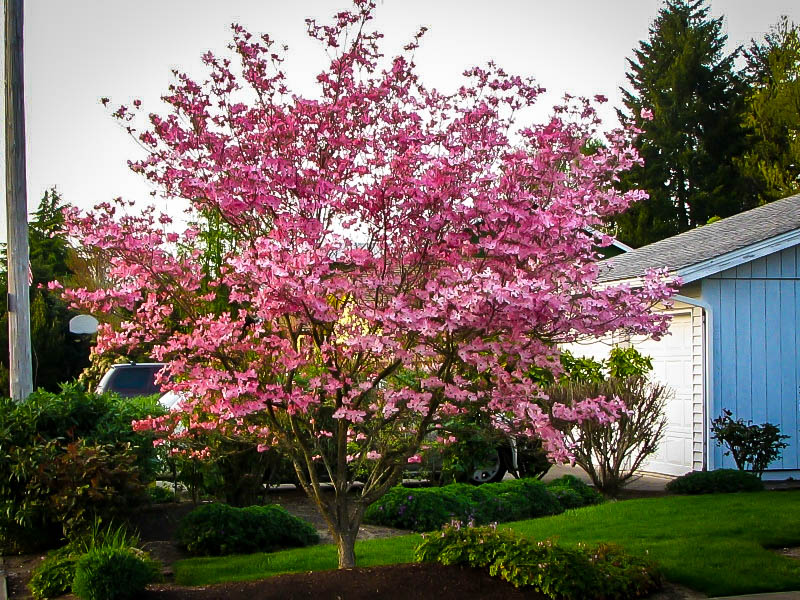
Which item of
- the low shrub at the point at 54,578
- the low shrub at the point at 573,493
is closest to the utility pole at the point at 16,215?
the low shrub at the point at 54,578

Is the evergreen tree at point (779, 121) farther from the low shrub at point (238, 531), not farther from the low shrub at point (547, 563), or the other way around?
the low shrub at point (547, 563)

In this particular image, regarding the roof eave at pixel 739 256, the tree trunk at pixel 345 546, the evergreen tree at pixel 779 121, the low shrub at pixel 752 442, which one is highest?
the evergreen tree at pixel 779 121

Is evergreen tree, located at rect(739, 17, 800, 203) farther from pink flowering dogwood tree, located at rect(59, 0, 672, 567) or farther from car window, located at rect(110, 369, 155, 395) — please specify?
pink flowering dogwood tree, located at rect(59, 0, 672, 567)

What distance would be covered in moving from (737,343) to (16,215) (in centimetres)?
947

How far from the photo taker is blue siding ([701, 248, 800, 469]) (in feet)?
42.6

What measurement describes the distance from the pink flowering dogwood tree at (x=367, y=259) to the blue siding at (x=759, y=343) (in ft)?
23.6

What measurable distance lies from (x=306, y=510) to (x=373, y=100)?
5566 mm

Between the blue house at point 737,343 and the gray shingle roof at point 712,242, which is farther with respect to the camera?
the gray shingle roof at point 712,242

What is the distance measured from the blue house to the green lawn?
2.58 meters

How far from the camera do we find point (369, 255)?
569cm

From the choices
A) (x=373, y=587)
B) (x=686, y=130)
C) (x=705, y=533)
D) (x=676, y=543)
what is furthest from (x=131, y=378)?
(x=686, y=130)

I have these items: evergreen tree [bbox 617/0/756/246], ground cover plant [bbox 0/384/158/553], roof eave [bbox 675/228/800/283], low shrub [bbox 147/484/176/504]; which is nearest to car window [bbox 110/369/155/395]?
low shrub [bbox 147/484/176/504]

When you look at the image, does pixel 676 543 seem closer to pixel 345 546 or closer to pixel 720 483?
pixel 345 546

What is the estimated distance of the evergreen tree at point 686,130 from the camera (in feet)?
120
